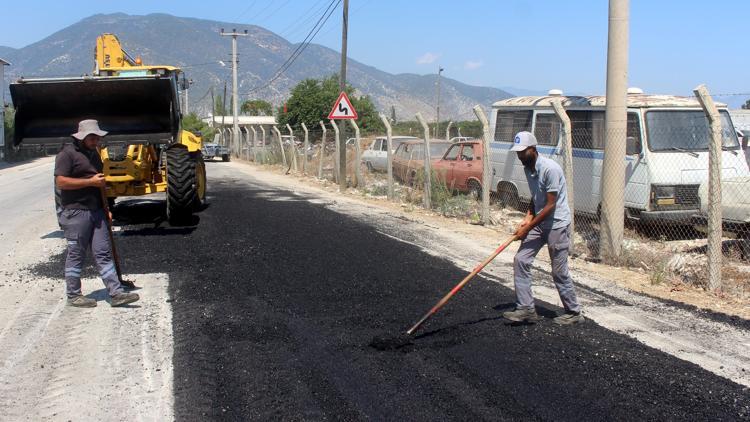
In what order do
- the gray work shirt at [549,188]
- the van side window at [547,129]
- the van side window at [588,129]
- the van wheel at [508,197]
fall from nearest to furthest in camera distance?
the gray work shirt at [549,188] → the van side window at [588,129] → the van side window at [547,129] → the van wheel at [508,197]

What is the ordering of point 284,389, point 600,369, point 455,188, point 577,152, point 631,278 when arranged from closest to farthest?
point 284,389, point 600,369, point 631,278, point 577,152, point 455,188

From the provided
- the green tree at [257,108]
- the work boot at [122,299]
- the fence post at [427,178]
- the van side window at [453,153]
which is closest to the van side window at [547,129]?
the fence post at [427,178]

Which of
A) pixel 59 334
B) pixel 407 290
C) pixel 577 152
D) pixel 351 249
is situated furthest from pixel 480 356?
pixel 577 152

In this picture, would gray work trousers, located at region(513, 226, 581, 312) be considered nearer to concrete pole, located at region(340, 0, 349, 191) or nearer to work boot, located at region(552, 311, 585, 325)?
work boot, located at region(552, 311, 585, 325)

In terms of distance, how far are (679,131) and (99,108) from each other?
29.7 ft

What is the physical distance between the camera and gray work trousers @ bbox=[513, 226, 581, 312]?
19.1 feet

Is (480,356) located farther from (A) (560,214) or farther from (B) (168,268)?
(B) (168,268)

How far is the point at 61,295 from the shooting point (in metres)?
6.82

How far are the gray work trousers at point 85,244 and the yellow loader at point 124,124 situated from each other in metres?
4.25

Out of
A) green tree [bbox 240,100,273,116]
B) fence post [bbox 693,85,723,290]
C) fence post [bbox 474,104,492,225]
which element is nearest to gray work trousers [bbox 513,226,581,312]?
fence post [bbox 693,85,723,290]

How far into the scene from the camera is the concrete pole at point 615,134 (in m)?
8.65

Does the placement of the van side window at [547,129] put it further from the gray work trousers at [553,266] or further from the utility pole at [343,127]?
the utility pole at [343,127]

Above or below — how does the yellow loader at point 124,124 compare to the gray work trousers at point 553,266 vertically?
above

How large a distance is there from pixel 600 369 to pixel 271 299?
3.11 metres
